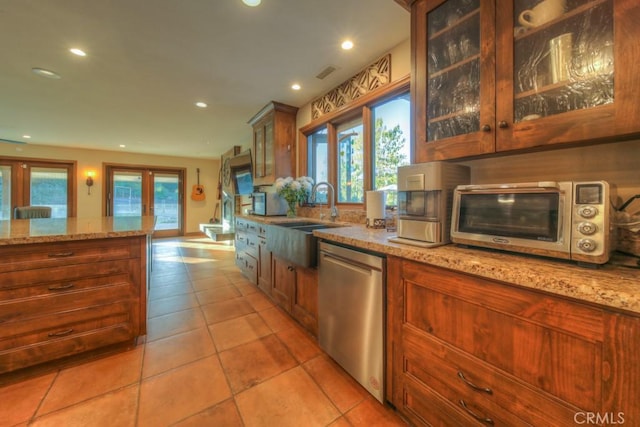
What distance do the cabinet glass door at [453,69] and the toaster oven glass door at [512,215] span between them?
1.26 ft

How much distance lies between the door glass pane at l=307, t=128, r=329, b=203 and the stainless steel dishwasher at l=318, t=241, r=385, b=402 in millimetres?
1555

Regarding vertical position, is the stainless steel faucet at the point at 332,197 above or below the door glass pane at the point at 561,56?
below

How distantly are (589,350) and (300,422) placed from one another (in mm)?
1242

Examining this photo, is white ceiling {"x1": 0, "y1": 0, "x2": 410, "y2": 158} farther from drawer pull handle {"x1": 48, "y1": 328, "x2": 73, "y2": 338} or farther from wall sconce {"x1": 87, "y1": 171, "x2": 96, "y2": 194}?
wall sconce {"x1": 87, "y1": 171, "x2": 96, "y2": 194}

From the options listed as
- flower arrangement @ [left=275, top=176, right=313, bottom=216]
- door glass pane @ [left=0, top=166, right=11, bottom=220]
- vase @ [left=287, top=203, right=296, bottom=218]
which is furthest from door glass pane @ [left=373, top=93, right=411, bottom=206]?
door glass pane @ [left=0, top=166, right=11, bottom=220]

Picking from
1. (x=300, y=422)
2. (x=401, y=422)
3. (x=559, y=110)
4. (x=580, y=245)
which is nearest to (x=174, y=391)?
(x=300, y=422)

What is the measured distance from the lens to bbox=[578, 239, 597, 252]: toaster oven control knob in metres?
0.79

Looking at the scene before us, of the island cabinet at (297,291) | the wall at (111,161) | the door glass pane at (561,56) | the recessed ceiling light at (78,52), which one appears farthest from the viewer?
the wall at (111,161)

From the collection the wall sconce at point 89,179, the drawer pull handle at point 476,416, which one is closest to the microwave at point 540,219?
the drawer pull handle at point 476,416

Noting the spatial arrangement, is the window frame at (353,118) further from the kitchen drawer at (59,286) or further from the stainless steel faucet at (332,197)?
the kitchen drawer at (59,286)

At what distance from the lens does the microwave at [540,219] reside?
79 centimetres

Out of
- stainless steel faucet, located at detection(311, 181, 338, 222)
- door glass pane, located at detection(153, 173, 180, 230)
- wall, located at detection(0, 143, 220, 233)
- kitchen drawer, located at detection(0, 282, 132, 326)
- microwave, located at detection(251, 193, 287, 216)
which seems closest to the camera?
kitchen drawer, located at detection(0, 282, 132, 326)

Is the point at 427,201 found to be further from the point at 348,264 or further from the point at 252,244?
the point at 252,244

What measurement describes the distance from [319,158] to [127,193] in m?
6.47
